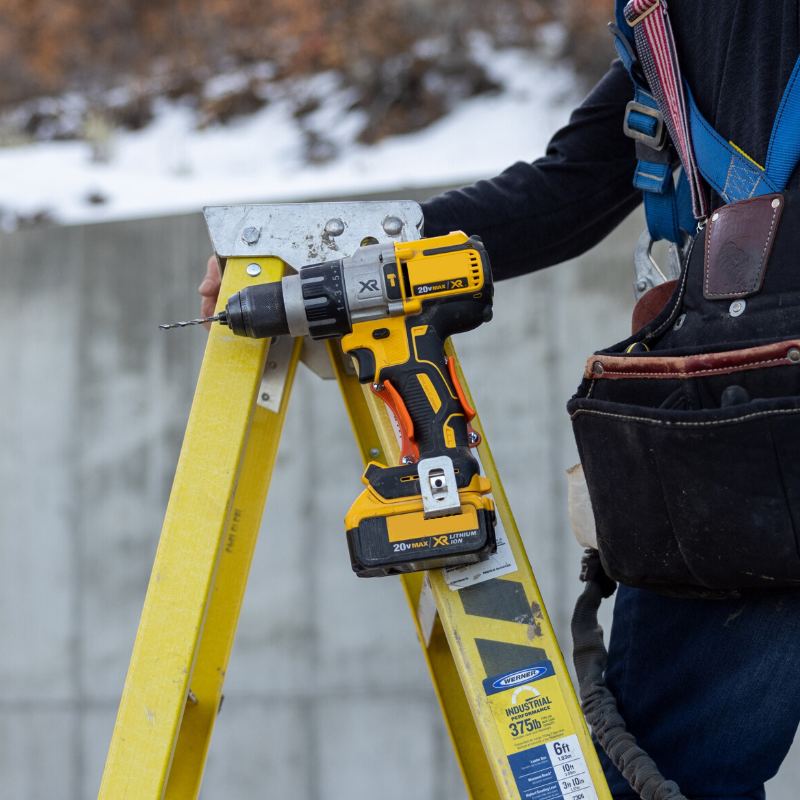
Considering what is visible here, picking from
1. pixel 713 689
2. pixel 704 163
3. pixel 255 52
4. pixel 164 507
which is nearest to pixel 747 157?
pixel 704 163

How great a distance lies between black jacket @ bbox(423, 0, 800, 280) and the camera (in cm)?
85

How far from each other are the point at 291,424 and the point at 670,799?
2.07m

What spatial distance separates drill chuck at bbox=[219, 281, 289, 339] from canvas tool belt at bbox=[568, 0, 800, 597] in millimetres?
324

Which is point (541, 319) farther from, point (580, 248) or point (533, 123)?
point (533, 123)

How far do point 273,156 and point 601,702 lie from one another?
477 cm

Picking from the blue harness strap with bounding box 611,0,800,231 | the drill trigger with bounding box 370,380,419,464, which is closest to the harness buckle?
the blue harness strap with bounding box 611,0,800,231

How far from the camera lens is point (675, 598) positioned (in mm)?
922

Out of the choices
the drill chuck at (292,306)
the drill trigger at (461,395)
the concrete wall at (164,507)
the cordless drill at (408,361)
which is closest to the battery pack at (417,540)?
the cordless drill at (408,361)

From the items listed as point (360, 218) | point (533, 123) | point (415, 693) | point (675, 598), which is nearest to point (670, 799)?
point (675, 598)

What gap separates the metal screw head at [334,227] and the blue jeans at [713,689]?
1.81 feet

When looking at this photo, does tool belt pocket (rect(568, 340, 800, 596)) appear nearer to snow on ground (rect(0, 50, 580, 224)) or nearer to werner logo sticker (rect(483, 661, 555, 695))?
werner logo sticker (rect(483, 661, 555, 695))

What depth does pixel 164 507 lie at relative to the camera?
109 inches

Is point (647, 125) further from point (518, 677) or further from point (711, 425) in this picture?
point (518, 677)

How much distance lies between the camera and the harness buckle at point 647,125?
39.5 inches
